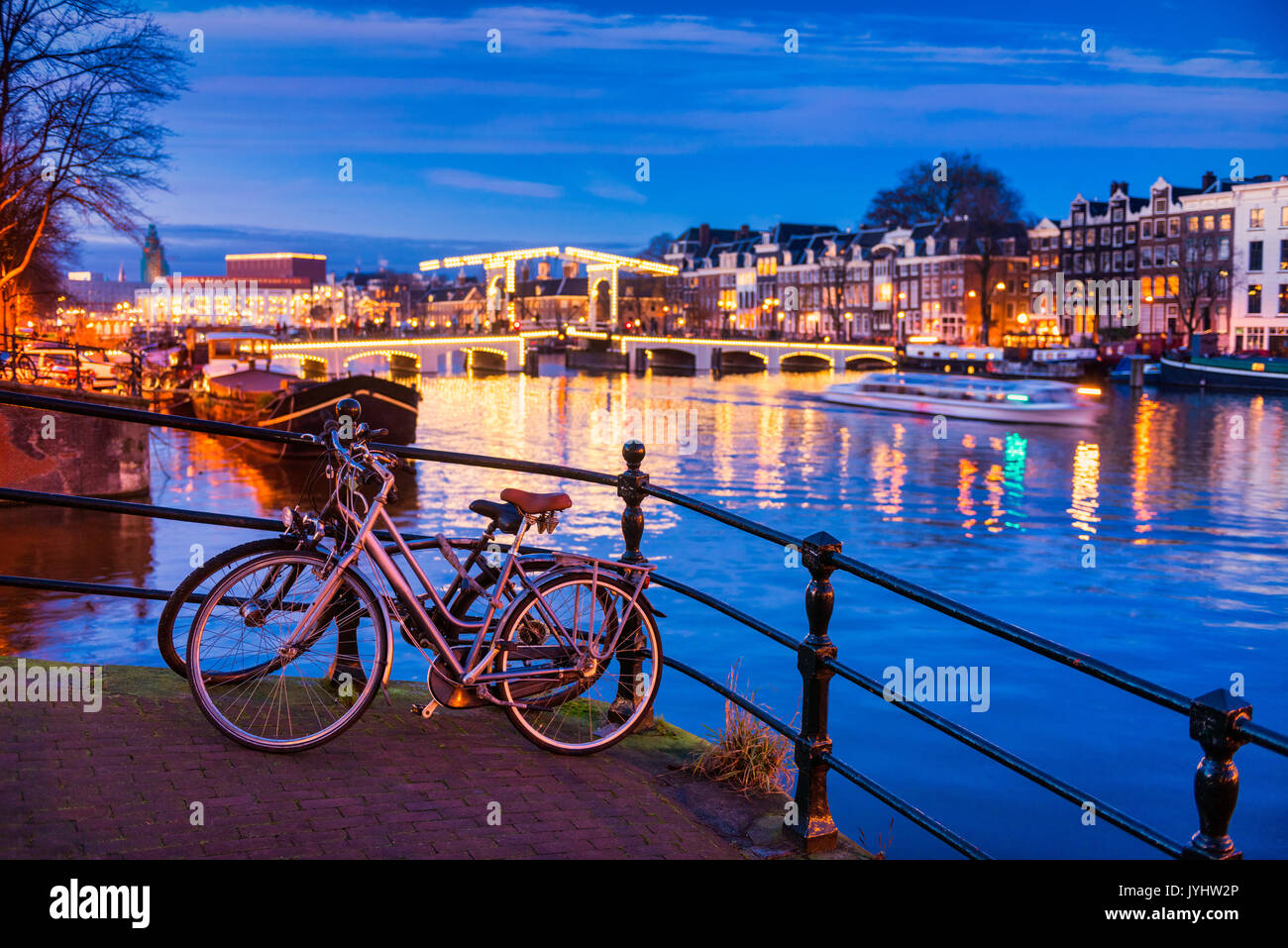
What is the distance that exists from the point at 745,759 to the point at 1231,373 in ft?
220

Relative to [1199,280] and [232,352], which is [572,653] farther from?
[1199,280]

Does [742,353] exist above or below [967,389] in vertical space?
above

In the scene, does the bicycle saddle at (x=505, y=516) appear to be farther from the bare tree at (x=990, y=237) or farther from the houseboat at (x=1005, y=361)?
the bare tree at (x=990, y=237)

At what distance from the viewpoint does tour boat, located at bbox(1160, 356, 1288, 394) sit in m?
64.0

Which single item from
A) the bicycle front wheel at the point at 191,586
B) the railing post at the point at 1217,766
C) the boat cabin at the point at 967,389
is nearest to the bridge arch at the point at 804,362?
the boat cabin at the point at 967,389

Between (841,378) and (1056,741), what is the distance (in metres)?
74.7

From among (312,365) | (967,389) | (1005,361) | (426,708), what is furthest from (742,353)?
(426,708)

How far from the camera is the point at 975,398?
57031mm

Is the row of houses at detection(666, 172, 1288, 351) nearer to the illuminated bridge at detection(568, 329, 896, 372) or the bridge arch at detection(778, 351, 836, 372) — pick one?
the bridge arch at detection(778, 351, 836, 372)

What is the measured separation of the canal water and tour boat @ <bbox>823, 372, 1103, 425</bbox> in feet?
9.19

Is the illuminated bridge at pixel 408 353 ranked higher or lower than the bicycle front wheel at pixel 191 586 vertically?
higher

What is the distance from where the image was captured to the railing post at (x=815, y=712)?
436 centimetres

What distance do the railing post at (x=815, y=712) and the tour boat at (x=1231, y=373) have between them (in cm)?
6669

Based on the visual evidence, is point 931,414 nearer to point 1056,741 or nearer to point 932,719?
point 1056,741
